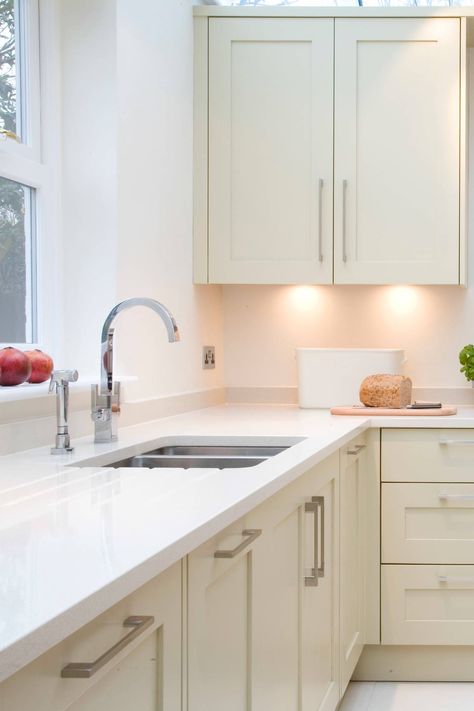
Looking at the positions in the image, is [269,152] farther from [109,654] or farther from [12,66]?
[109,654]

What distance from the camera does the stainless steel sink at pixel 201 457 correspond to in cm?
227

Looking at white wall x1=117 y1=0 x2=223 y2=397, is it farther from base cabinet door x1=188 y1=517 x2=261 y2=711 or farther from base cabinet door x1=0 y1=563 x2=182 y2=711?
base cabinet door x1=0 y1=563 x2=182 y2=711

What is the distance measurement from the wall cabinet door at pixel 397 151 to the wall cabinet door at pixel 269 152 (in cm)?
6

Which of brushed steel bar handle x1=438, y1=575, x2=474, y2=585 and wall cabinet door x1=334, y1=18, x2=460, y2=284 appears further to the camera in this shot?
wall cabinet door x1=334, y1=18, x2=460, y2=284

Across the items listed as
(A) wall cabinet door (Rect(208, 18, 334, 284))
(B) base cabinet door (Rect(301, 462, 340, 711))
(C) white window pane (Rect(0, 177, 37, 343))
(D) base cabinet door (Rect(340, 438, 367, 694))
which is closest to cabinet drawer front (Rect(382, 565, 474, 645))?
(D) base cabinet door (Rect(340, 438, 367, 694))

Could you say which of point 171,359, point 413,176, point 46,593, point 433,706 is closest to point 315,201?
point 413,176

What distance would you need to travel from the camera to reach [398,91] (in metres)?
3.57

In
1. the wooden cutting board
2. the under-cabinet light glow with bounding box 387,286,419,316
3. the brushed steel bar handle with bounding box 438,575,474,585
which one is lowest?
the brushed steel bar handle with bounding box 438,575,474,585

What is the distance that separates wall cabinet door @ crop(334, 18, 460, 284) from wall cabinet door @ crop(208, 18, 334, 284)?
62mm

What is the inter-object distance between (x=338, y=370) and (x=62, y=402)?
178cm

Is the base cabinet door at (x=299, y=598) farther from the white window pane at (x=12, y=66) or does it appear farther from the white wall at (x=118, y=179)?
the white window pane at (x=12, y=66)

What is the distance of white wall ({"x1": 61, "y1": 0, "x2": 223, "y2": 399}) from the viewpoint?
269cm

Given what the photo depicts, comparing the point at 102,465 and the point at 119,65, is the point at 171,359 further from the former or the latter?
the point at 102,465

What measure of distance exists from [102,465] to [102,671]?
3.66 feet
